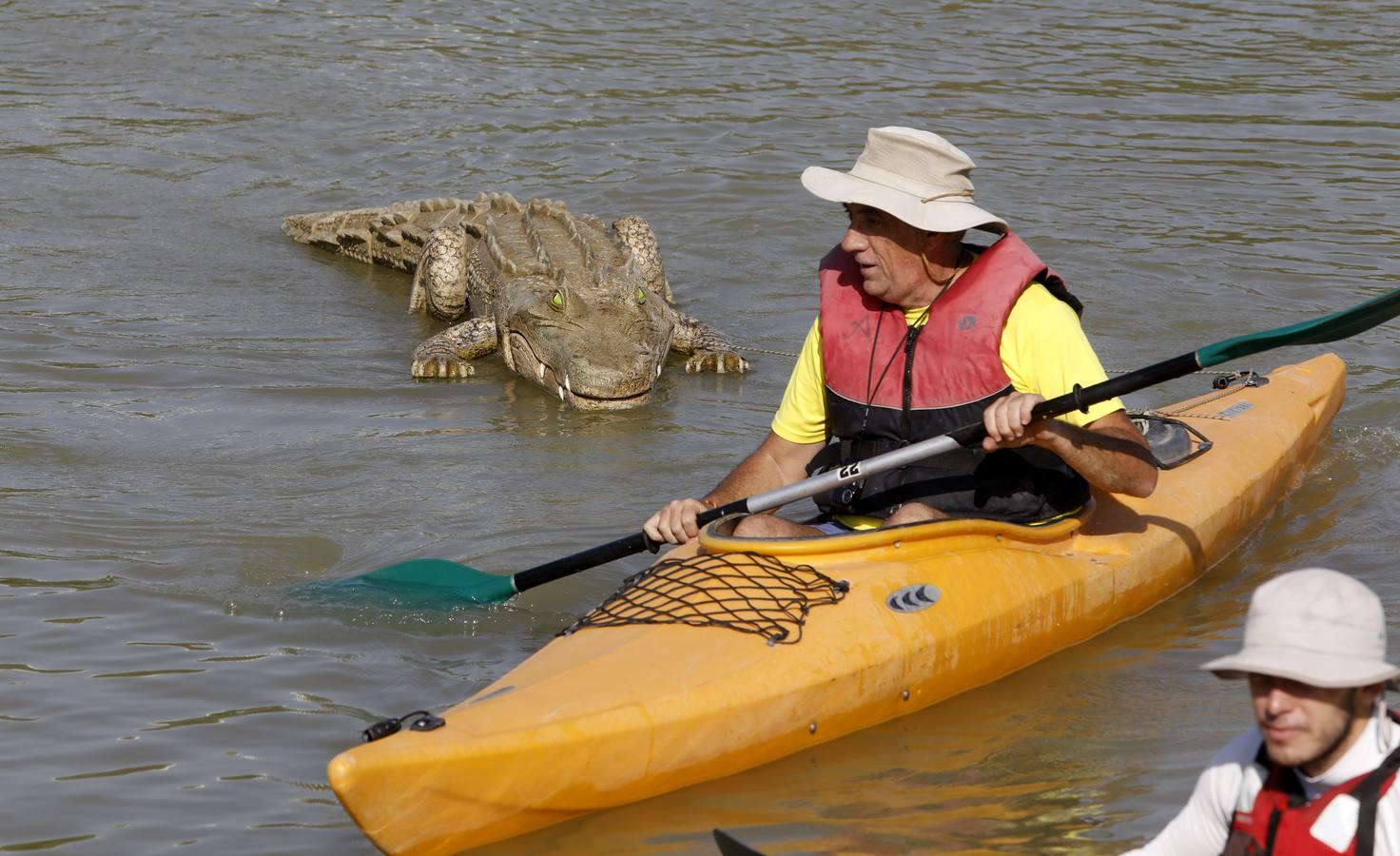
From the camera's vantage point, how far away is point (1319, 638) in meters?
2.55

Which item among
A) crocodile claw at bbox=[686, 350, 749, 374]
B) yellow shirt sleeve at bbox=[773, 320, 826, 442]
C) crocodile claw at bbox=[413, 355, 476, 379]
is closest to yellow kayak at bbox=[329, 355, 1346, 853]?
yellow shirt sleeve at bbox=[773, 320, 826, 442]

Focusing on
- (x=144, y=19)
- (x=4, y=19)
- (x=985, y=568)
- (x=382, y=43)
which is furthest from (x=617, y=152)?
(x=985, y=568)

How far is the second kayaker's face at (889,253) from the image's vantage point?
4863 mm

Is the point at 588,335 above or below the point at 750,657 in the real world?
below

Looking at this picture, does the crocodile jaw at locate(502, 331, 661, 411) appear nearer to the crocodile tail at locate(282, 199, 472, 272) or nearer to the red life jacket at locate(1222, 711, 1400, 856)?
the crocodile tail at locate(282, 199, 472, 272)

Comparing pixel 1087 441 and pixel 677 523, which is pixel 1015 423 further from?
pixel 677 523

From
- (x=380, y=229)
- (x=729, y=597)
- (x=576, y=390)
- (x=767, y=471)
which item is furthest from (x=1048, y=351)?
(x=380, y=229)

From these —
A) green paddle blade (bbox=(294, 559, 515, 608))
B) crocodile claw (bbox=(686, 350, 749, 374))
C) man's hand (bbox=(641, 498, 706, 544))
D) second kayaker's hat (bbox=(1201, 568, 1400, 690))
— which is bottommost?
crocodile claw (bbox=(686, 350, 749, 374))

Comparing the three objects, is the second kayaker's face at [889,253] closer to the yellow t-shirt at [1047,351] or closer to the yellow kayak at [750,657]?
the yellow t-shirt at [1047,351]

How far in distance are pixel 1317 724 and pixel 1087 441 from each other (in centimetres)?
200

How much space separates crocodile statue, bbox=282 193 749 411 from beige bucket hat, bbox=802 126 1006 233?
350 cm

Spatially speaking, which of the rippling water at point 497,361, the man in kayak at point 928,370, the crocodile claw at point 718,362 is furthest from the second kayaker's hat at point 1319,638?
the crocodile claw at point 718,362

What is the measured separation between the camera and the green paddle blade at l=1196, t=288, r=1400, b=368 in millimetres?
4207

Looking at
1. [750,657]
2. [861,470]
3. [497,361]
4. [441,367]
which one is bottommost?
[497,361]
